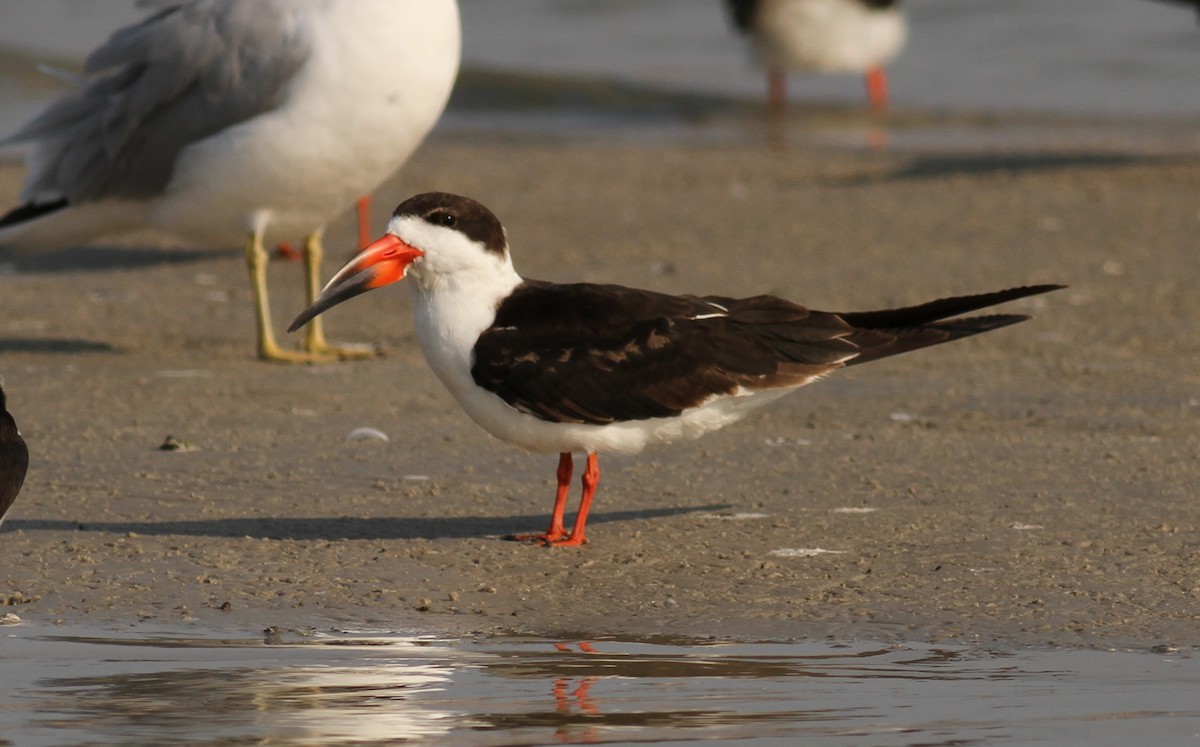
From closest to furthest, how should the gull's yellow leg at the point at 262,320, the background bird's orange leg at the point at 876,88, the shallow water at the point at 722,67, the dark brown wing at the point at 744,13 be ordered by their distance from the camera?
the gull's yellow leg at the point at 262,320 < the shallow water at the point at 722,67 < the background bird's orange leg at the point at 876,88 < the dark brown wing at the point at 744,13

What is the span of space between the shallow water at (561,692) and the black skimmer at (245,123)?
3.71 m

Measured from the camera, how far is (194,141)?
8195 millimetres

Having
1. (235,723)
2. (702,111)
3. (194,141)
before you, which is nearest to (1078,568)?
(235,723)

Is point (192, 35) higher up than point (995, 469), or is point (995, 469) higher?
point (192, 35)

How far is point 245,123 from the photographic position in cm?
802

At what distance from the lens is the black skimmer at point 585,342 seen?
531 cm

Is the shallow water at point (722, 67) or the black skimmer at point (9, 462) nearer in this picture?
the black skimmer at point (9, 462)

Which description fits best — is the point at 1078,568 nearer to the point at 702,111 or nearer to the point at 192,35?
the point at 192,35

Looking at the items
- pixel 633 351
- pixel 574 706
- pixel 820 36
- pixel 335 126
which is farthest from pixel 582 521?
pixel 820 36

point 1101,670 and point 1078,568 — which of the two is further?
point 1078,568

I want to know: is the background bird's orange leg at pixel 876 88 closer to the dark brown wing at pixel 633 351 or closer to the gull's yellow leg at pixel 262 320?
the gull's yellow leg at pixel 262 320

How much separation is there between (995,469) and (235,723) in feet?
10.3

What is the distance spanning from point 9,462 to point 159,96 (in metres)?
3.45

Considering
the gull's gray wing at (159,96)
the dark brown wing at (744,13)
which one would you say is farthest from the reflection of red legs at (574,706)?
the dark brown wing at (744,13)
